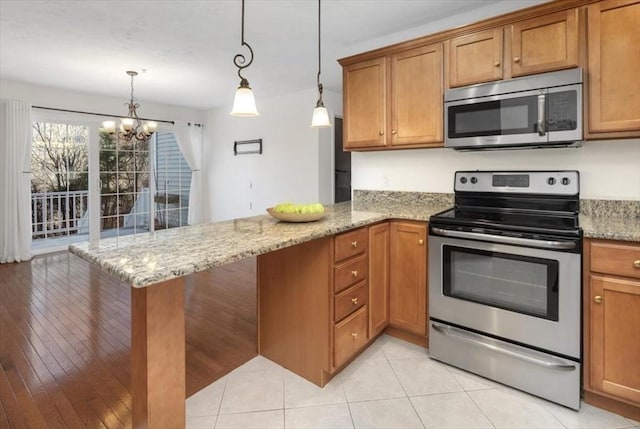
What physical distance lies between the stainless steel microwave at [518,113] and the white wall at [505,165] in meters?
0.24

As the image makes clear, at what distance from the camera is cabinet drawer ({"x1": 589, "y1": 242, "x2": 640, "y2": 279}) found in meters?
1.61

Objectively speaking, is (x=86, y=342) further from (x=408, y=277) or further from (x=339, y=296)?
(x=408, y=277)

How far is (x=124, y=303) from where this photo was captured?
10.7 ft

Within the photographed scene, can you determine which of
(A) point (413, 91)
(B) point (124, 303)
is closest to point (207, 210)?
(B) point (124, 303)

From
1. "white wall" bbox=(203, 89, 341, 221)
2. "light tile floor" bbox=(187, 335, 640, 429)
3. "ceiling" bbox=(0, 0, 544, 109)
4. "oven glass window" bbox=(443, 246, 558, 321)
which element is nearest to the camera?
"light tile floor" bbox=(187, 335, 640, 429)

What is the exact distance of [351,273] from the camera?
209 centimetres

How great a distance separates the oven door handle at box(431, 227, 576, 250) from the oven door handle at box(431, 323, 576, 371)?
59 centimetres

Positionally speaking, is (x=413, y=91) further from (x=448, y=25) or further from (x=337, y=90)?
(x=337, y=90)

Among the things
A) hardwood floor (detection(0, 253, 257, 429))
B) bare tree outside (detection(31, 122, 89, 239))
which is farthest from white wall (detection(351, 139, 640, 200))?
bare tree outside (detection(31, 122, 89, 239))

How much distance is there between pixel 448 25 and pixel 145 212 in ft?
18.6

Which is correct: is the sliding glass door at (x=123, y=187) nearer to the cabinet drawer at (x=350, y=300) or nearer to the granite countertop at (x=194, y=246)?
the granite countertop at (x=194, y=246)

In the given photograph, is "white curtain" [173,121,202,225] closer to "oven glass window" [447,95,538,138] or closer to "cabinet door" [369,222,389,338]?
"cabinet door" [369,222,389,338]

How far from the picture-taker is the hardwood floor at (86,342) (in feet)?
5.96

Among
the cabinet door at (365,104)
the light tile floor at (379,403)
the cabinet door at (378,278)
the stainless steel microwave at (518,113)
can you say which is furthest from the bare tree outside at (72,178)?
the stainless steel microwave at (518,113)
